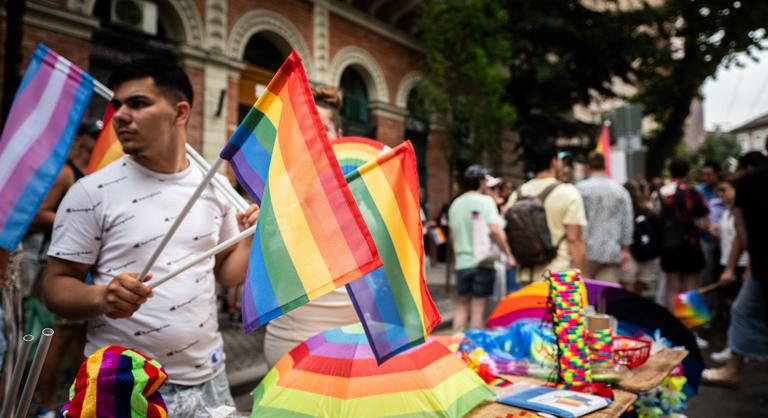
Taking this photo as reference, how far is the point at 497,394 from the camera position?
1990 millimetres

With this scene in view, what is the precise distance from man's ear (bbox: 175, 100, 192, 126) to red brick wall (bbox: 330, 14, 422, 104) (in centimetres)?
1028

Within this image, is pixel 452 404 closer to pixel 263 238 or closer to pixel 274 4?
pixel 263 238

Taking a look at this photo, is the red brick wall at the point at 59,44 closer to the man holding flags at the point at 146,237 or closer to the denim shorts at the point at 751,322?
the man holding flags at the point at 146,237

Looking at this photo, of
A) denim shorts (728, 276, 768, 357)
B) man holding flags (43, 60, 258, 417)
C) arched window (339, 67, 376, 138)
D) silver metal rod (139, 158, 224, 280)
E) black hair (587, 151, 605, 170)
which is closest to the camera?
silver metal rod (139, 158, 224, 280)

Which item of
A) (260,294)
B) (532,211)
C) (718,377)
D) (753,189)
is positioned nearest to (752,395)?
(718,377)

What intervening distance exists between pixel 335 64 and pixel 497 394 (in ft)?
35.3

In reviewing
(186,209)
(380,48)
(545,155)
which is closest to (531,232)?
(545,155)

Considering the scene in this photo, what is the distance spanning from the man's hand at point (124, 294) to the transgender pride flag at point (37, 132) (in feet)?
2.83

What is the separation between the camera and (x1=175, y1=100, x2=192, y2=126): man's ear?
198 cm

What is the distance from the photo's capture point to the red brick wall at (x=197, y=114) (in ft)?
30.0

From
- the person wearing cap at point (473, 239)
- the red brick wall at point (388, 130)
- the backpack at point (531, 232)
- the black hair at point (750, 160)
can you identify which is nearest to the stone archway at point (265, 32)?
the red brick wall at point (388, 130)

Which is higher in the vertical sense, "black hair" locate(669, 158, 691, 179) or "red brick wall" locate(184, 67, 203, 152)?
"red brick wall" locate(184, 67, 203, 152)

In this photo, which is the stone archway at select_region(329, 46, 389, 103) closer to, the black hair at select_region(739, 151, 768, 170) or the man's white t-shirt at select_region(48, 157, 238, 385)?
the black hair at select_region(739, 151, 768, 170)

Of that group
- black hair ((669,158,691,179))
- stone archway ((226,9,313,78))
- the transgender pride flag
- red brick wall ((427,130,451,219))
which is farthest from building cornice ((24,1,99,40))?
red brick wall ((427,130,451,219))
